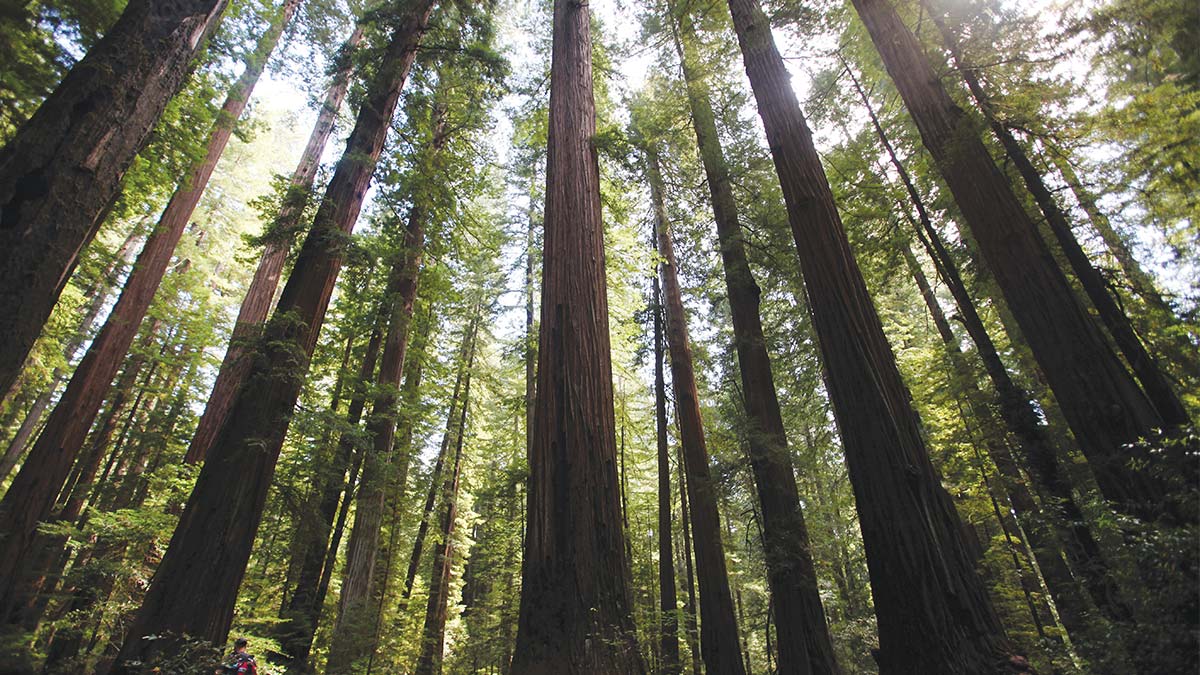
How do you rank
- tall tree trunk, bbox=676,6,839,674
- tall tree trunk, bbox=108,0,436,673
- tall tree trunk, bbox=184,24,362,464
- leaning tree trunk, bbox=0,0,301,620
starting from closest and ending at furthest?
tall tree trunk, bbox=108,0,436,673
tall tree trunk, bbox=184,24,362,464
tall tree trunk, bbox=676,6,839,674
leaning tree trunk, bbox=0,0,301,620

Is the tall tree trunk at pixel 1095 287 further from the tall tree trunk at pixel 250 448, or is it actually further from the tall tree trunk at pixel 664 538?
the tall tree trunk at pixel 250 448

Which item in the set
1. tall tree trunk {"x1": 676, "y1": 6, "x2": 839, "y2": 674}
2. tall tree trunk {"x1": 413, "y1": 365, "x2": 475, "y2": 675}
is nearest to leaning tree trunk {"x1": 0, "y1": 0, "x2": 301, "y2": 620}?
tall tree trunk {"x1": 413, "y1": 365, "x2": 475, "y2": 675}

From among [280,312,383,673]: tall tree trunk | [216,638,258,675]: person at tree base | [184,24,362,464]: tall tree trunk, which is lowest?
[216,638,258,675]: person at tree base

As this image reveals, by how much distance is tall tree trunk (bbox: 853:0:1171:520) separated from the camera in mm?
3277

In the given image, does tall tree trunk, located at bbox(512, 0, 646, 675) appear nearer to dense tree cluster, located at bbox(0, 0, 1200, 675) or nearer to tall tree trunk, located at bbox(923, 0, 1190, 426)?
dense tree cluster, located at bbox(0, 0, 1200, 675)

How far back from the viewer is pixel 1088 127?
5133 millimetres

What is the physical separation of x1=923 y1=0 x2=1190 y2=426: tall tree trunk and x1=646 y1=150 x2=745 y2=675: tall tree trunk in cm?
424

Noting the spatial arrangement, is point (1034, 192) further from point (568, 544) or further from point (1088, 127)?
point (568, 544)

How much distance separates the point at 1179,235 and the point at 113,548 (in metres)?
16.7

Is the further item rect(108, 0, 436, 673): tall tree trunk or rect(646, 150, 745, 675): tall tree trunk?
rect(646, 150, 745, 675): tall tree trunk

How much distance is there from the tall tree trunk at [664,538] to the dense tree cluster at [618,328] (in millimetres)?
164

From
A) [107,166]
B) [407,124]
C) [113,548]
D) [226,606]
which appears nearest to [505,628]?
[113,548]

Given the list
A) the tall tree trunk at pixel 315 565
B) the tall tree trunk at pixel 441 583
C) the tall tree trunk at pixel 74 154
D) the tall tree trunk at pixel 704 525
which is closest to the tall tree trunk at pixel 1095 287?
the tall tree trunk at pixel 704 525

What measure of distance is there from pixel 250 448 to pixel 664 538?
9.11 metres
